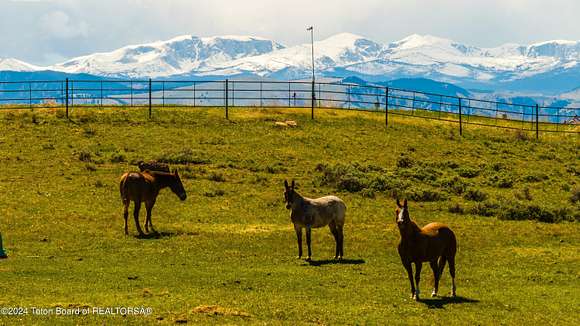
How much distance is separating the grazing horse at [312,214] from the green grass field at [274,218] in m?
0.94

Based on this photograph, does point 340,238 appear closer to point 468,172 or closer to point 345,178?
point 345,178

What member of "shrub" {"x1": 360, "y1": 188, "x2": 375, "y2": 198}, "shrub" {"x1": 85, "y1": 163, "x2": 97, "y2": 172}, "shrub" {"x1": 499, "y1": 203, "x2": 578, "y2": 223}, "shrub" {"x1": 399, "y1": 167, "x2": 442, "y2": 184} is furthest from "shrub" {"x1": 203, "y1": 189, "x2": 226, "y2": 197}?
"shrub" {"x1": 499, "y1": 203, "x2": 578, "y2": 223}

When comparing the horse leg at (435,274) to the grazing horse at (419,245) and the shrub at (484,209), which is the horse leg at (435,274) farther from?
the shrub at (484,209)

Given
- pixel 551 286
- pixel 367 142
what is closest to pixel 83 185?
pixel 367 142

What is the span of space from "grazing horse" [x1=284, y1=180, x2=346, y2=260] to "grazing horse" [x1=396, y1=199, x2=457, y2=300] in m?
6.27

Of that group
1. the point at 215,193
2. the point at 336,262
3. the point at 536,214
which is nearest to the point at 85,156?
the point at 215,193

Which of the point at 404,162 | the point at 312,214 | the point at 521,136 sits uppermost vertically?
the point at 521,136

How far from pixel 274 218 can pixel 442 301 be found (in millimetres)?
17207

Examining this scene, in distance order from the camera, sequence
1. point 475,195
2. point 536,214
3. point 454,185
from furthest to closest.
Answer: point 454,185, point 475,195, point 536,214

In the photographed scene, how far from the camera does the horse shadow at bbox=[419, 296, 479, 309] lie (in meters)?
19.8

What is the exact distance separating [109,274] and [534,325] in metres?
11.9

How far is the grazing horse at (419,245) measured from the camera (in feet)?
64.8

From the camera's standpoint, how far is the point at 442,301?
66.7ft

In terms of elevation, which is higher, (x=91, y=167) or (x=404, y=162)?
(x=404, y=162)
